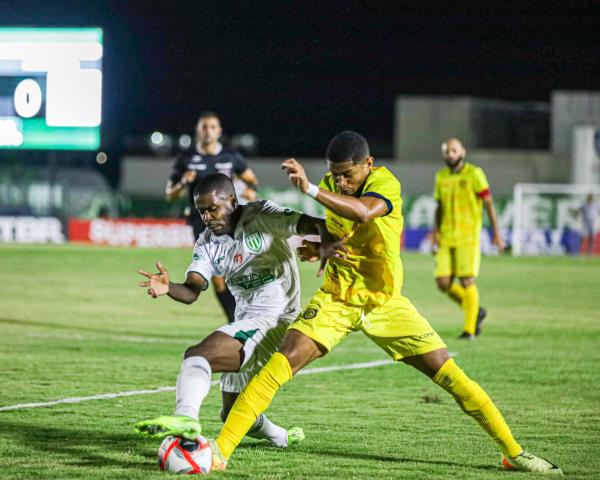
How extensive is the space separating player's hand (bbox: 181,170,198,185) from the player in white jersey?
5.25m

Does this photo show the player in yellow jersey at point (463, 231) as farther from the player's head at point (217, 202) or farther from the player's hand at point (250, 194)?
the player's head at point (217, 202)

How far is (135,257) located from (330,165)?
2525 cm

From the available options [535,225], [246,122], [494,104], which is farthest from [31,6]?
[246,122]

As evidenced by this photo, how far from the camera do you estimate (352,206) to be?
238 inches

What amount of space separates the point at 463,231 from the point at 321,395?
16.0 feet

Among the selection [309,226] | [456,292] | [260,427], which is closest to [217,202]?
[309,226]

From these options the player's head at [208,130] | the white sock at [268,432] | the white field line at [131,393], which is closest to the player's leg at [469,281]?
the white field line at [131,393]

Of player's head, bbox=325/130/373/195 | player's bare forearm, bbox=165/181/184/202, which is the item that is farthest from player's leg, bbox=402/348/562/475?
player's bare forearm, bbox=165/181/184/202

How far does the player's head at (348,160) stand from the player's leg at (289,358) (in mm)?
724

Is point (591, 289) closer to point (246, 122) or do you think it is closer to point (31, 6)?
point (31, 6)

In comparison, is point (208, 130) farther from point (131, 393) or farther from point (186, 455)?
point (186, 455)

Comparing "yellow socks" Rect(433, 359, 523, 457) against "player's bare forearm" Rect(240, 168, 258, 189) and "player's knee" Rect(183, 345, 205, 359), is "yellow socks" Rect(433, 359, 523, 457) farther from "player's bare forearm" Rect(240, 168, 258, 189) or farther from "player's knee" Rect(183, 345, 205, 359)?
"player's bare forearm" Rect(240, 168, 258, 189)

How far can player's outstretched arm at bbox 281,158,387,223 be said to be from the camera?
5883 millimetres

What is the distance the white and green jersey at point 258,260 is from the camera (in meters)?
6.67
